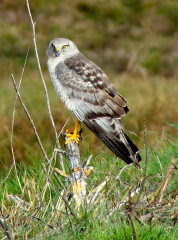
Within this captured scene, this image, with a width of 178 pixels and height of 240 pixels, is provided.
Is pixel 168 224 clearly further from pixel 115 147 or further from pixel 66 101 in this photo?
pixel 66 101

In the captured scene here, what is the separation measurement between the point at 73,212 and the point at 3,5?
15.2 m

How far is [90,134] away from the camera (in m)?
9.01

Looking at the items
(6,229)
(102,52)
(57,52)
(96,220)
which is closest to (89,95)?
(57,52)

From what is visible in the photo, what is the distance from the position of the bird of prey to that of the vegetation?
8.9 inches

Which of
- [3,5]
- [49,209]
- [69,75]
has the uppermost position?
[69,75]

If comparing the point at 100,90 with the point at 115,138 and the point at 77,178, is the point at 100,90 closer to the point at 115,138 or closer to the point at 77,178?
the point at 115,138

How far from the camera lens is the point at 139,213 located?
4.71 m

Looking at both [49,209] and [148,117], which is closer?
[49,209]

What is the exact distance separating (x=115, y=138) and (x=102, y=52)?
36.8 ft

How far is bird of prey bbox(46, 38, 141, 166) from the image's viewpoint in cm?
577

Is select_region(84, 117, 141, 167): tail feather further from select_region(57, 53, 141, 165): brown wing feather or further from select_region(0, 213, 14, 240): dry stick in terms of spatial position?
select_region(0, 213, 14, 240): dry stick

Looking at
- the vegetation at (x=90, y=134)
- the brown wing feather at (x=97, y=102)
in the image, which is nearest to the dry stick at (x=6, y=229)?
the vegetation at (x=90, y=134)

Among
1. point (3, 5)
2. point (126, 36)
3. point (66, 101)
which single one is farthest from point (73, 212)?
point (3, 5)

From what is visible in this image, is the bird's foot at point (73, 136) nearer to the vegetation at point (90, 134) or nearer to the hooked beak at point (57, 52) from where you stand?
Answer: the vegetation at point (90, 134)
